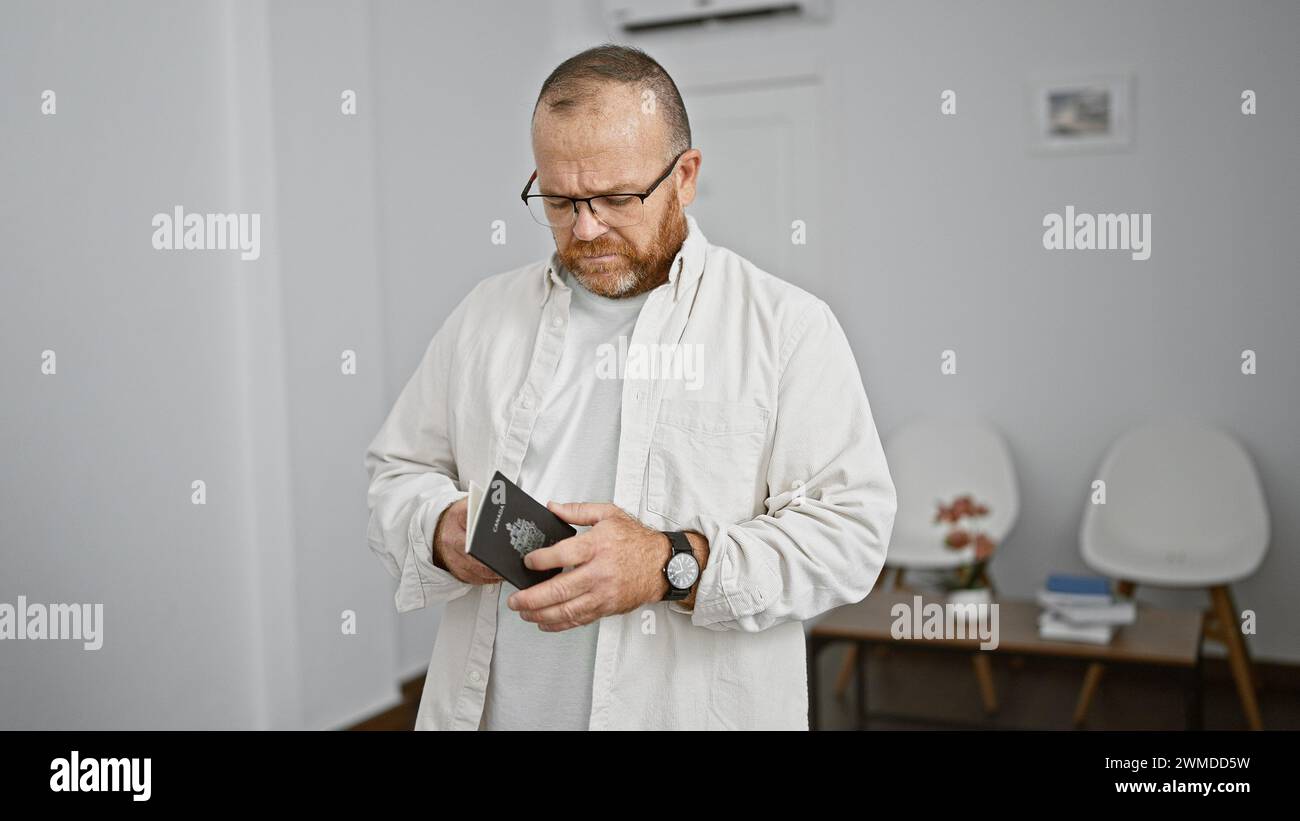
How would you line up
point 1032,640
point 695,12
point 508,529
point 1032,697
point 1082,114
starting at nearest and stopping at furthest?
point 508,529 < point 1032,640 < point 1032,697 < point 1082,114 < point 695,12

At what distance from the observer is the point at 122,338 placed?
2582 millimetres

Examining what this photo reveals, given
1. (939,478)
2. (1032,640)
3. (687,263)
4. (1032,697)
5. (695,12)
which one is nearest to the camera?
(687,263)

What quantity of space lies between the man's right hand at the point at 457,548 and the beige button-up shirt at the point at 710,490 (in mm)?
23

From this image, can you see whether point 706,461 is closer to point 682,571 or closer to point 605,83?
point 682,571

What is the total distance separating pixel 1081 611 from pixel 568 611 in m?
2.24

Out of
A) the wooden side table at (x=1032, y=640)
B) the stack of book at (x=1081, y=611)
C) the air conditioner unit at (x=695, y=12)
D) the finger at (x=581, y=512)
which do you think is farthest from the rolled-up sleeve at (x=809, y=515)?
the air conditioner unit at (x=695, y=12)

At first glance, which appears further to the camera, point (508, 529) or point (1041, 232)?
point (1041, 232)

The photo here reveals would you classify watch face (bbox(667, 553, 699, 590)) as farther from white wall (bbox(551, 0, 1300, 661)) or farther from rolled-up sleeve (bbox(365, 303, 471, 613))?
white wall (bbox(551, 0, 1300, 661))

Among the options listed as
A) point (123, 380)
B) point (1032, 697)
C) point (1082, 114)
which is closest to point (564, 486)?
point (123, 380)

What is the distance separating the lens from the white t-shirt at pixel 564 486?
1.35 metres

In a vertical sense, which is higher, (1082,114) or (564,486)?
(1082,114)

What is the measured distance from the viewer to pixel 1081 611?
2971 mm

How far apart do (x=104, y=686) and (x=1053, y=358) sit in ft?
10.5

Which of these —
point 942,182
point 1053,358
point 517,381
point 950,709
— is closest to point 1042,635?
point 950,709
